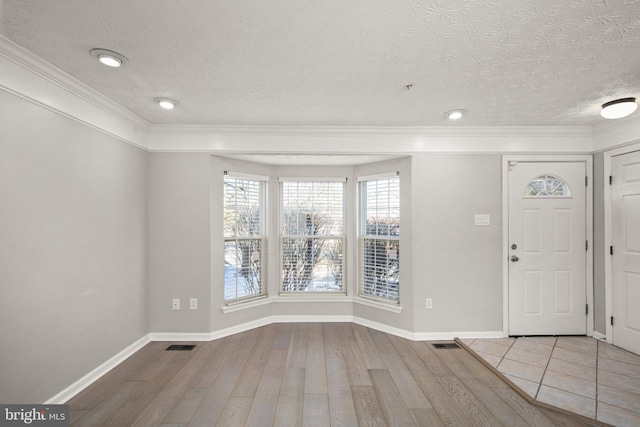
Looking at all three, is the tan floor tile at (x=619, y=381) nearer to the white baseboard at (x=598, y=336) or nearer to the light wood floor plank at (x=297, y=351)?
the white baseboard at (x=598, y=336)

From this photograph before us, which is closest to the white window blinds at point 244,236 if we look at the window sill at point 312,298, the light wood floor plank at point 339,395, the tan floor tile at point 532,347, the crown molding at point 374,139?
the window sill at point 312,298

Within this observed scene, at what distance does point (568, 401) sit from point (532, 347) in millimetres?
1059

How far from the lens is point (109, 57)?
6.45 ft

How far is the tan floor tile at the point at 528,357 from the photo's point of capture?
287 cm

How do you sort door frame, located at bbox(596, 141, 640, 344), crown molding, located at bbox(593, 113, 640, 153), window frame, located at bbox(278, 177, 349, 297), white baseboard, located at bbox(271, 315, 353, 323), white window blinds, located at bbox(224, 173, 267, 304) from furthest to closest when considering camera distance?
window frame, located at bbox(278, 177, 349, 297)
white baseboard, located at bbox(271, 315, 353, 323)
white window blinds, located at bbox(224, 173, 267, 304)
door frame, located at bbox(596, 141, 640, 344)
crown molding, located at bbox(593, 113, 640, 153)

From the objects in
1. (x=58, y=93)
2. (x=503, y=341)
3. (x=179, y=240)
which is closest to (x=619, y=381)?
(x=503, y=341)

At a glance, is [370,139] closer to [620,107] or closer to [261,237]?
[261,237]

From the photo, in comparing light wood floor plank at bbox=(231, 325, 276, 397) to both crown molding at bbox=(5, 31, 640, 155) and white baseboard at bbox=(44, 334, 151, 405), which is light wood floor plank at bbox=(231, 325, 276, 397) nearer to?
white baseboard at bbox=(44, 334, 151, 405)

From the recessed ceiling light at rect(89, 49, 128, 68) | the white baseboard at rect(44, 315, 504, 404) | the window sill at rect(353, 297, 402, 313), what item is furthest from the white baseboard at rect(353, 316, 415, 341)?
the recessed ceiling light at rect(89, 49, 128, 68)

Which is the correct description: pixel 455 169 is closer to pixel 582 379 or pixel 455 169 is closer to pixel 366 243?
pixel 366 243

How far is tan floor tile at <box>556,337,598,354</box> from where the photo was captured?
3.17 meters

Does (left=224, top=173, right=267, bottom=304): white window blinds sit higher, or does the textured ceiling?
the textured ceiling

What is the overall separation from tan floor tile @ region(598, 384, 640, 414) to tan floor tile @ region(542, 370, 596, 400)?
53 millimetres

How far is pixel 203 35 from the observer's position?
68.8 inches
